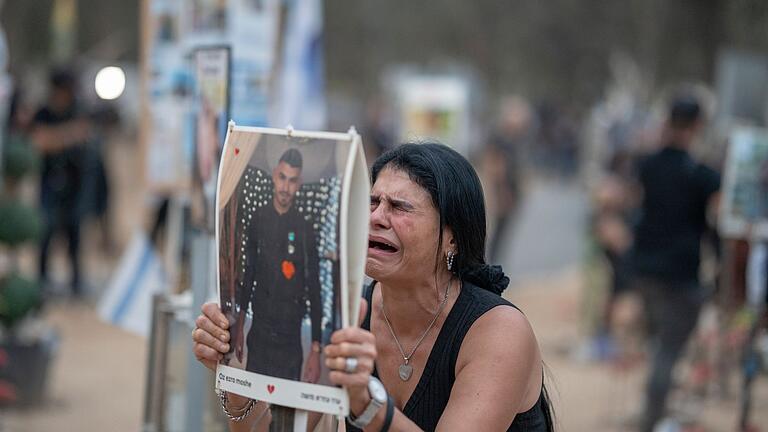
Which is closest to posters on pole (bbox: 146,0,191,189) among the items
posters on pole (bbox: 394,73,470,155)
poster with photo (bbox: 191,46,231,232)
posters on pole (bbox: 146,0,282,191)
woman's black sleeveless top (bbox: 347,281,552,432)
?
posters on pole (bbox: 146,0,282,191)

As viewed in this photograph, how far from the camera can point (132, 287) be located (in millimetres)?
4602

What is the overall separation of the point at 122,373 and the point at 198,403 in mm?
4217

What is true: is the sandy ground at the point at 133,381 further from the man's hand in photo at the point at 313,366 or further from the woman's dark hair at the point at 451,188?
the man's hand in photo at the point at 313,366

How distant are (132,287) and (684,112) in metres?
2.91

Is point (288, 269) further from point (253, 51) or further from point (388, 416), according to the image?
point (253, 51)

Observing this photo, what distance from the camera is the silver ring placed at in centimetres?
213

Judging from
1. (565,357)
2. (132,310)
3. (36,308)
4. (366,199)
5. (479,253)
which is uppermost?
(366,199)

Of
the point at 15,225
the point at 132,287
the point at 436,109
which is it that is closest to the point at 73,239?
the point at 15,225

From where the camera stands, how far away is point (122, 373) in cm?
784

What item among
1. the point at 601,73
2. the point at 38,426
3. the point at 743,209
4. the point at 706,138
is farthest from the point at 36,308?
the point at 601,73

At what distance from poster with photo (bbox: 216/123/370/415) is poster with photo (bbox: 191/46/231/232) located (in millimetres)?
1324

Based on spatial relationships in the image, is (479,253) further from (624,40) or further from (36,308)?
(624,40)

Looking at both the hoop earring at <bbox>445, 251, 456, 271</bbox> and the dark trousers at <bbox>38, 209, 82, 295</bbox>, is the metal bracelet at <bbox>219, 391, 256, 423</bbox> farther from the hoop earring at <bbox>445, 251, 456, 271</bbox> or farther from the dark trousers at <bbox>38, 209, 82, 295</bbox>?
the dark trousers at <bbox>38, 209, 82, 295</bbox>

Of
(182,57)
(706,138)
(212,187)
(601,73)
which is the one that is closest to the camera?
(212,187)
